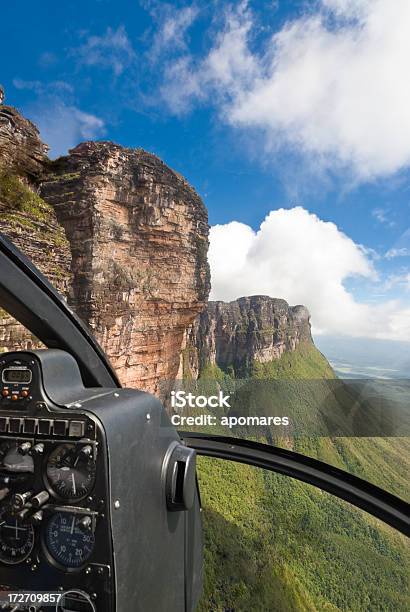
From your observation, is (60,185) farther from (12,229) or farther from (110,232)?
(12,229)

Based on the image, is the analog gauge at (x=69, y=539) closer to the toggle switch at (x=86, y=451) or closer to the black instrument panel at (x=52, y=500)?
the black instrument panel at (x=52, y=500)

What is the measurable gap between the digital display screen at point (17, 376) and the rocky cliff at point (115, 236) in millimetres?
11177

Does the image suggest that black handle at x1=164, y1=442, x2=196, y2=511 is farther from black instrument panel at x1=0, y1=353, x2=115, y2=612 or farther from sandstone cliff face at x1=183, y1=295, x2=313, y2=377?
sandstone cliff face at x1=183, y1=295, x2=313, y2=377

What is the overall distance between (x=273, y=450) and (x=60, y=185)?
16336mm

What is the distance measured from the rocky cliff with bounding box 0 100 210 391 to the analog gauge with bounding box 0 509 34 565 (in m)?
11.4

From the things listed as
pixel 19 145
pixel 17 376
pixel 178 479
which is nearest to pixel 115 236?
pixel 19 145

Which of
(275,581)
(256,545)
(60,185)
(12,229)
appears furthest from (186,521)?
(60,185)

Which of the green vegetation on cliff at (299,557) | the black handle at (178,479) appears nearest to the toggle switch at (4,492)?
the black handle at (178,479)

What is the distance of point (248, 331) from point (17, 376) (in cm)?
3969

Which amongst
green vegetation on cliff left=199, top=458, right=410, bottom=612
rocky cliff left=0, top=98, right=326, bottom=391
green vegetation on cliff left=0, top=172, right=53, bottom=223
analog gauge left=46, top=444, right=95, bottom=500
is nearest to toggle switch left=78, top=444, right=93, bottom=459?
analog gauge left=46, top=444, right=95, bottom=500

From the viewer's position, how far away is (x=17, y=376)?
1375mm

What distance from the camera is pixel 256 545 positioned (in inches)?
168

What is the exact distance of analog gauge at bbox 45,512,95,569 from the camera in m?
1.21

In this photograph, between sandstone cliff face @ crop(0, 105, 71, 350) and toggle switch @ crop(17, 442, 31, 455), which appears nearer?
toggle switch @ crop(17, 442, 31, 455)
